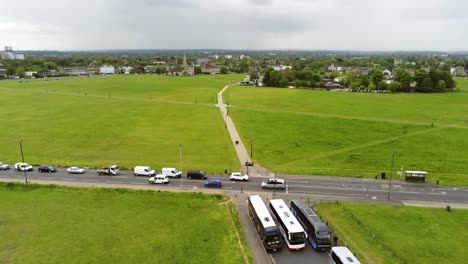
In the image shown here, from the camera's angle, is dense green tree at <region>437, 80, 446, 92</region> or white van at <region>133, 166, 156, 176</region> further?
dense green tree at <region>437, 80, 446, 92</region>

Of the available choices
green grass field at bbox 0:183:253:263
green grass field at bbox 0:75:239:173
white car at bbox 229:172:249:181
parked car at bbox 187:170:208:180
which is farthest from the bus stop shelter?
parked car at bbox 187:170:208:180

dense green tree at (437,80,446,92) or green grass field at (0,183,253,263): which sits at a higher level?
dense green tree at (437,80,446,92)

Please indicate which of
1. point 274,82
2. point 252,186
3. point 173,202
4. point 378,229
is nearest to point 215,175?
point 252,186

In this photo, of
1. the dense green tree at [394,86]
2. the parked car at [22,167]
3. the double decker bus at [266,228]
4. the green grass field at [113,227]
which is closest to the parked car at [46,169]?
the parked car at [22,167]

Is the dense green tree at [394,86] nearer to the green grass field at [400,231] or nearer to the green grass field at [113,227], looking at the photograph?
the green grass field at [400,231]

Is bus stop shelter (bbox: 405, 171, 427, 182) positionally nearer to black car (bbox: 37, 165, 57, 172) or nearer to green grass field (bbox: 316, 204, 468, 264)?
green grass field (bbox: 316, 204, 468, 264)

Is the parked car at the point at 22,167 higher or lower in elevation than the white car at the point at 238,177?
higher
